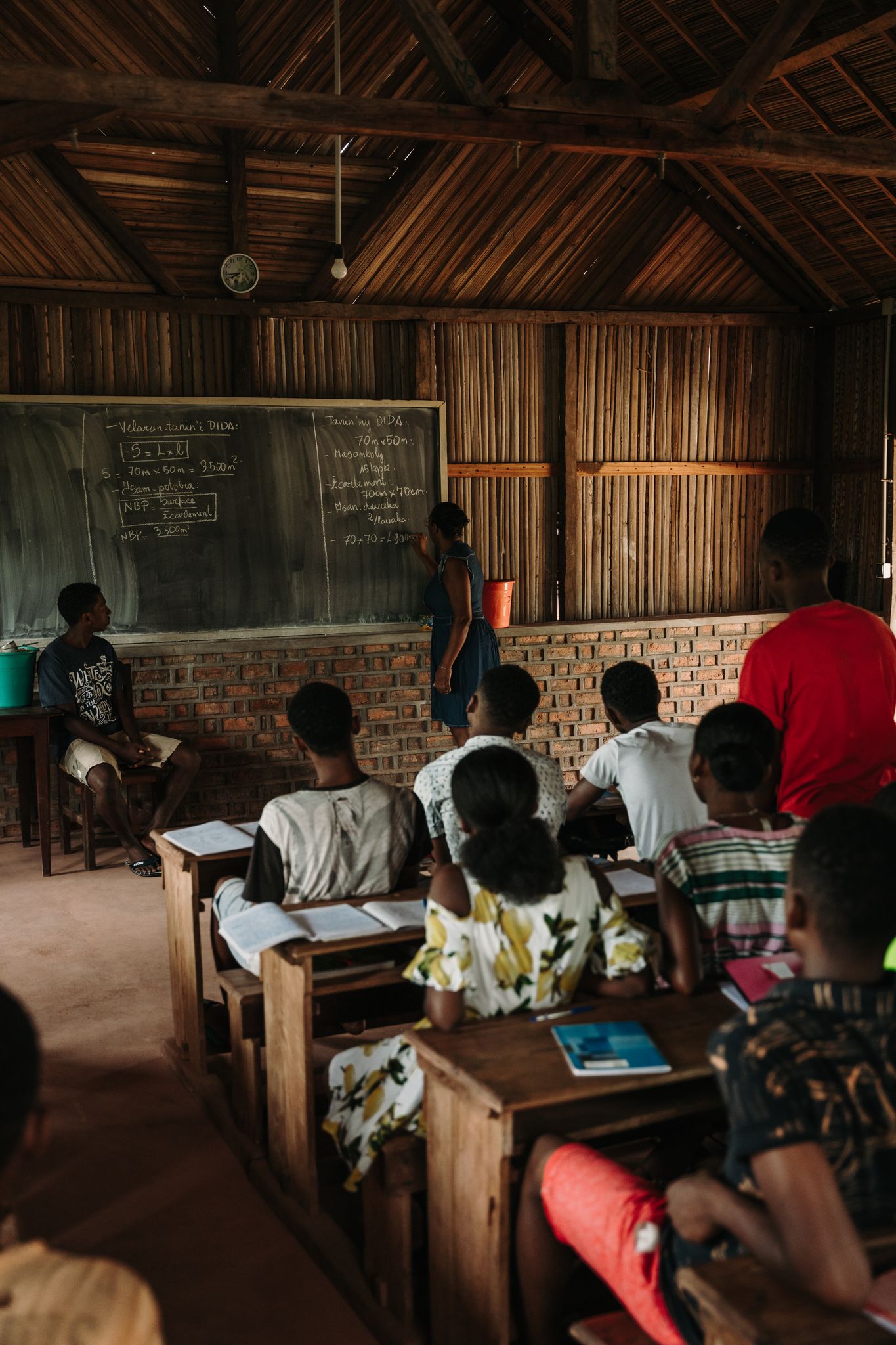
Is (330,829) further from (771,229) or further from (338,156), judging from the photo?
(771,229)

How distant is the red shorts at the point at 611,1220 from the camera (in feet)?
5.93

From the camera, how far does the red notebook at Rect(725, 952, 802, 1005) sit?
227 centimetres

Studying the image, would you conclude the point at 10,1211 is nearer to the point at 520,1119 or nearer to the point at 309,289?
the point at 520,1119

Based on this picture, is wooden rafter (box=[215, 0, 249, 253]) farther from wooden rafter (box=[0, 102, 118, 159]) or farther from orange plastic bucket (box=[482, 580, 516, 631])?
orange plastic bucket (box=[482, 580, 516, 631])

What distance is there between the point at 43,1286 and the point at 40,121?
4.31 meters

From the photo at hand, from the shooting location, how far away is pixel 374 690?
7.14 m

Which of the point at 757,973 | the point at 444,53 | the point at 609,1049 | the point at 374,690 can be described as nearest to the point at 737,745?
the point at 757,973

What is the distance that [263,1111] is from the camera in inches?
127

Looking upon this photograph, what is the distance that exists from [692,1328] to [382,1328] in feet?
3.15

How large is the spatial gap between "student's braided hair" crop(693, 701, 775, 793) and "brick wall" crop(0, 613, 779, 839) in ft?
14.3

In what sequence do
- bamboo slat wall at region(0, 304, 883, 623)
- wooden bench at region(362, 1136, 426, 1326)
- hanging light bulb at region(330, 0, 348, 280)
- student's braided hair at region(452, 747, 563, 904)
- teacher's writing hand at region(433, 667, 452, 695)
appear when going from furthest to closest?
bamboo slat wall at region(0, 304, 883, 623)
teacher's writing hand at region(433, 667, 452, 695)
hanging light bulb at region(330, 0, 348, 280)
wooden bench at region(362, 1136, 426, 1326)
student's braided hair at region(452, 747, 563, 904)

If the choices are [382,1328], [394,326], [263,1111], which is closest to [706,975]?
[382,1328]

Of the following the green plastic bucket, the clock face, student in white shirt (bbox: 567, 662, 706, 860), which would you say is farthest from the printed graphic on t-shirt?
student in white shirt (bbox: 567, 662, 706, 860)

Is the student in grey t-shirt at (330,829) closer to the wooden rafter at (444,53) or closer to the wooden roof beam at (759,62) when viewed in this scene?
the wooden rafter at (444,53)
